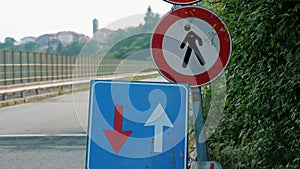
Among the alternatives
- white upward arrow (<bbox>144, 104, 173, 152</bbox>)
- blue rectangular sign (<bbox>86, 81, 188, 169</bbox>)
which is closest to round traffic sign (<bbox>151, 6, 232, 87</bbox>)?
blue rectangular sign (<bbox>86, 81, 188, 169</bbox>)

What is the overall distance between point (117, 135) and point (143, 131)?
0.19 metres

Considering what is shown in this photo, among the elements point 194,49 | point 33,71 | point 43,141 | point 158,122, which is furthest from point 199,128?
point 33,71

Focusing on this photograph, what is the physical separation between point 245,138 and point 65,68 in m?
36.2

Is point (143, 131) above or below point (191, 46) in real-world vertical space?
below

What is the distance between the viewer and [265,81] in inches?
198

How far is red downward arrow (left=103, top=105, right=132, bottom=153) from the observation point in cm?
403

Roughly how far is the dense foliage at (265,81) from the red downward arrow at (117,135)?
1.43 meters

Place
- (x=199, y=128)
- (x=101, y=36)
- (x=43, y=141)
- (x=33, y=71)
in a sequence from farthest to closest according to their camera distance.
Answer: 1. (x=33, y=71)
2. (x=43, y=141)
3. (x=101, y=36)
4. (x=199, y=128)

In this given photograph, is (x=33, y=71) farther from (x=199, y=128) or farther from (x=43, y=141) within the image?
(x=199, y=128)

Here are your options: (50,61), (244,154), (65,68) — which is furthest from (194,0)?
(65,68)

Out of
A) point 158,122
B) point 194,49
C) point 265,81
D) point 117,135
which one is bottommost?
point 117,135

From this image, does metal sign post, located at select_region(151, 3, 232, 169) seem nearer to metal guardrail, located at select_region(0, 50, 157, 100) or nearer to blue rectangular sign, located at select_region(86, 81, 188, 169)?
blue rectangular sign, located at select_region(86, 81, 188, 169)

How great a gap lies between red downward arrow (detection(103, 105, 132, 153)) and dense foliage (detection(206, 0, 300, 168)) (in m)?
1.43

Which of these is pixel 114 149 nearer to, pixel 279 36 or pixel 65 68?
pixel 279 36
